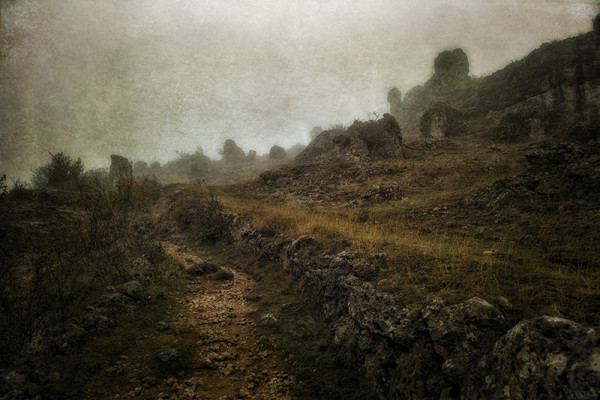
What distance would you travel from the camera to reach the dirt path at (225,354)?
4.94 metres

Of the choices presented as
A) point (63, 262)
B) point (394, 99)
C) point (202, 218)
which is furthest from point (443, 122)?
point (394, 99)

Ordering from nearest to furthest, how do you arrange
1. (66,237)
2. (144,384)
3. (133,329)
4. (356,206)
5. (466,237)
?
(144,384) → (133,329) → (466,237) → (66,237) → (356,206)

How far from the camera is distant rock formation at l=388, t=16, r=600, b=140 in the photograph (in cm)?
2203

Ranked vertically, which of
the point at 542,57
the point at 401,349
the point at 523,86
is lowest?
the point at 401,349

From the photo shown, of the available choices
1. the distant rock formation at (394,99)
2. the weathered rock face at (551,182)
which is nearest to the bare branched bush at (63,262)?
the weathered rock face at (551,182)

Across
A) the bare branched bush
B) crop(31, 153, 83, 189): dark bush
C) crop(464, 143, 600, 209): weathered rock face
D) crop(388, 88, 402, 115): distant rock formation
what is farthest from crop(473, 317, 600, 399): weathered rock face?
crop(388, 88, 402, 115): distant rock formation

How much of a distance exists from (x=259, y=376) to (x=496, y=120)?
3421cm

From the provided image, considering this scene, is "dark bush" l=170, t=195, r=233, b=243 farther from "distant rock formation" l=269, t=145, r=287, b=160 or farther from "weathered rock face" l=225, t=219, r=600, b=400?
"distant rock formation" l=269, t=145, r=287, b=160

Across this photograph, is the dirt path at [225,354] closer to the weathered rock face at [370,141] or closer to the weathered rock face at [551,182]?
the weathered rock face at [551,182]

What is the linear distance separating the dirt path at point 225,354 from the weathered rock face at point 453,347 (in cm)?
169

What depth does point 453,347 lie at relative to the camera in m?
3.79

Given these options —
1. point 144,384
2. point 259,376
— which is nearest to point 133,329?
point 144,384

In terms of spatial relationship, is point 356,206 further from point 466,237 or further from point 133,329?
point 133,329

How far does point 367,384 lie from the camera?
185 inches
